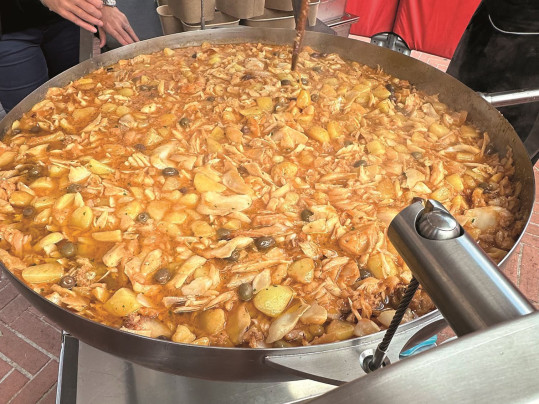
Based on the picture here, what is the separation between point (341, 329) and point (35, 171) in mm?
1512

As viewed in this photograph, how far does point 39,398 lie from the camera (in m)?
2.38

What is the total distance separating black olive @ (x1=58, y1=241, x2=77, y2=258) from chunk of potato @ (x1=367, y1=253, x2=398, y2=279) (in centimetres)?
115

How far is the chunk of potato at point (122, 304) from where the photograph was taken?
56.7 inches

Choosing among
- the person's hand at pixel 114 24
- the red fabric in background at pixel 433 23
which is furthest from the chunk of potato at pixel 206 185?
the red fabric in background at pixel 433 23

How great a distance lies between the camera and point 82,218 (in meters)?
1.72

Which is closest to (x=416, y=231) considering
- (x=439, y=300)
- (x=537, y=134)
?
(x=439, y=300)

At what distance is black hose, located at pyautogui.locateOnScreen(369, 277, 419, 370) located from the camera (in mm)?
698

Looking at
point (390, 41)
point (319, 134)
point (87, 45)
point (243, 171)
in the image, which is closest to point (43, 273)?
point (243, 171)

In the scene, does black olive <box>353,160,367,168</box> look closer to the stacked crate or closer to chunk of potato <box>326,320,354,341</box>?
chunk of potato <box>326,320,354,341</box>

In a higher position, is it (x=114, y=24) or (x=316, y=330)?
(x=114, y=24)

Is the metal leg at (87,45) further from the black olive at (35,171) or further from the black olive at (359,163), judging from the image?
the black olive at (359,163)

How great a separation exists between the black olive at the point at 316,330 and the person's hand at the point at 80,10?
2025mm

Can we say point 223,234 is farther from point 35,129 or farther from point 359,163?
point 35,129

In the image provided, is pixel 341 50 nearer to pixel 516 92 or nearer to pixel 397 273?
pixel 516 92
